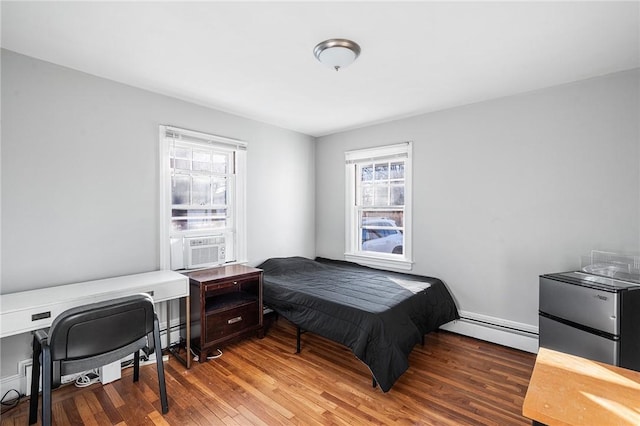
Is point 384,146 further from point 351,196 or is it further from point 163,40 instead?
point 163,40

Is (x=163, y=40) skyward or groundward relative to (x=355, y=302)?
skyward

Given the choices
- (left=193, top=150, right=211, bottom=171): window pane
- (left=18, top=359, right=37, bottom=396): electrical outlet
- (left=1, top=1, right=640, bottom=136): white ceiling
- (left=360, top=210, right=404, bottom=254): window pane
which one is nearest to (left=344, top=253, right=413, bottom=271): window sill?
(left=360, top=210, right=404, bottom=254): window pane

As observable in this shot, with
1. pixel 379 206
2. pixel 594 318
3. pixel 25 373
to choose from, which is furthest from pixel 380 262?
pixel 25 373

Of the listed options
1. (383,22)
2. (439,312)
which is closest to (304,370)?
(439,312)

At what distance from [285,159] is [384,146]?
1389 mm

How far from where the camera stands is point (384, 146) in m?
3.82

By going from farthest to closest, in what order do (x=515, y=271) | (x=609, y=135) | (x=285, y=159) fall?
(x=285, y=159)
(x=515, y=271)
(x=609, y=135)

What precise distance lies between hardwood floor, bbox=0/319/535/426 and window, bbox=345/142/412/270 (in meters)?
1.31

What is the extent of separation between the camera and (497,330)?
9.81ft

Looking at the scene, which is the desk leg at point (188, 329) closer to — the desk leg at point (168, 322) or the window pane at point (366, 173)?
the desk leg at point (168, 322)

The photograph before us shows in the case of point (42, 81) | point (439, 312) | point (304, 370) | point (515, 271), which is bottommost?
point (304, 370)

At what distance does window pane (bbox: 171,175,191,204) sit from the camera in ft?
9.96

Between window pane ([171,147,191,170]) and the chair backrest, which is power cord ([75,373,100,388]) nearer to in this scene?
the chair backrest

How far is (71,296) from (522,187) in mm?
3908
